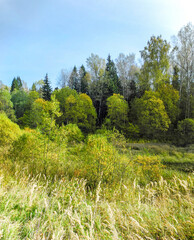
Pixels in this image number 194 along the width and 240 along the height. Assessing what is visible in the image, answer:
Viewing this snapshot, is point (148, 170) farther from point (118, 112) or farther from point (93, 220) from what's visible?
point (118, 112)

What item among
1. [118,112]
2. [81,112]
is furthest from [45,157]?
[81,112]

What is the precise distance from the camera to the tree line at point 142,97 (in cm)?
2362

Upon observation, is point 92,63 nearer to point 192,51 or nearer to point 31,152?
point 192,51

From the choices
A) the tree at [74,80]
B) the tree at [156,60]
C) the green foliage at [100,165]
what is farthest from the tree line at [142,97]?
the green foliage at [100,165]

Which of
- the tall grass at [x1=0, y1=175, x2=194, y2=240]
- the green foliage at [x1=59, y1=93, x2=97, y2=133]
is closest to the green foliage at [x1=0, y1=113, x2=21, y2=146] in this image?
the tall grass at [x1=0, y1=175, x2=194, y2=240]

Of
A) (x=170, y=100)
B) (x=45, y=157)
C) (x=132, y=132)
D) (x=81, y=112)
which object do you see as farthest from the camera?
(x=81, y=112)

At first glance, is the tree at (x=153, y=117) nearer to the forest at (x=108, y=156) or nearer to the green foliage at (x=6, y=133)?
the forest at (x=108, y=156)

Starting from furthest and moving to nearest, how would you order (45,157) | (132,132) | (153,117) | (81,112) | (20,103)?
(20,103) < (81,112) < (132,132) < (153,117) < (45,157)

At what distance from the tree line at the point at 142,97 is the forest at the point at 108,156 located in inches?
5.7

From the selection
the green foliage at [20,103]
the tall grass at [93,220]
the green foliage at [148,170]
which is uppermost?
the green foliage at [20,103]

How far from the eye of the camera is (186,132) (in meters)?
21.6

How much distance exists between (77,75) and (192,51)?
93.4 ft

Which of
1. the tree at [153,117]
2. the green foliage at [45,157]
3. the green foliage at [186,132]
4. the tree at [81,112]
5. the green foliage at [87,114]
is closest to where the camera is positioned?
the green foliage at [45,157]

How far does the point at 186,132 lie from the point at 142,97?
8.07 m
